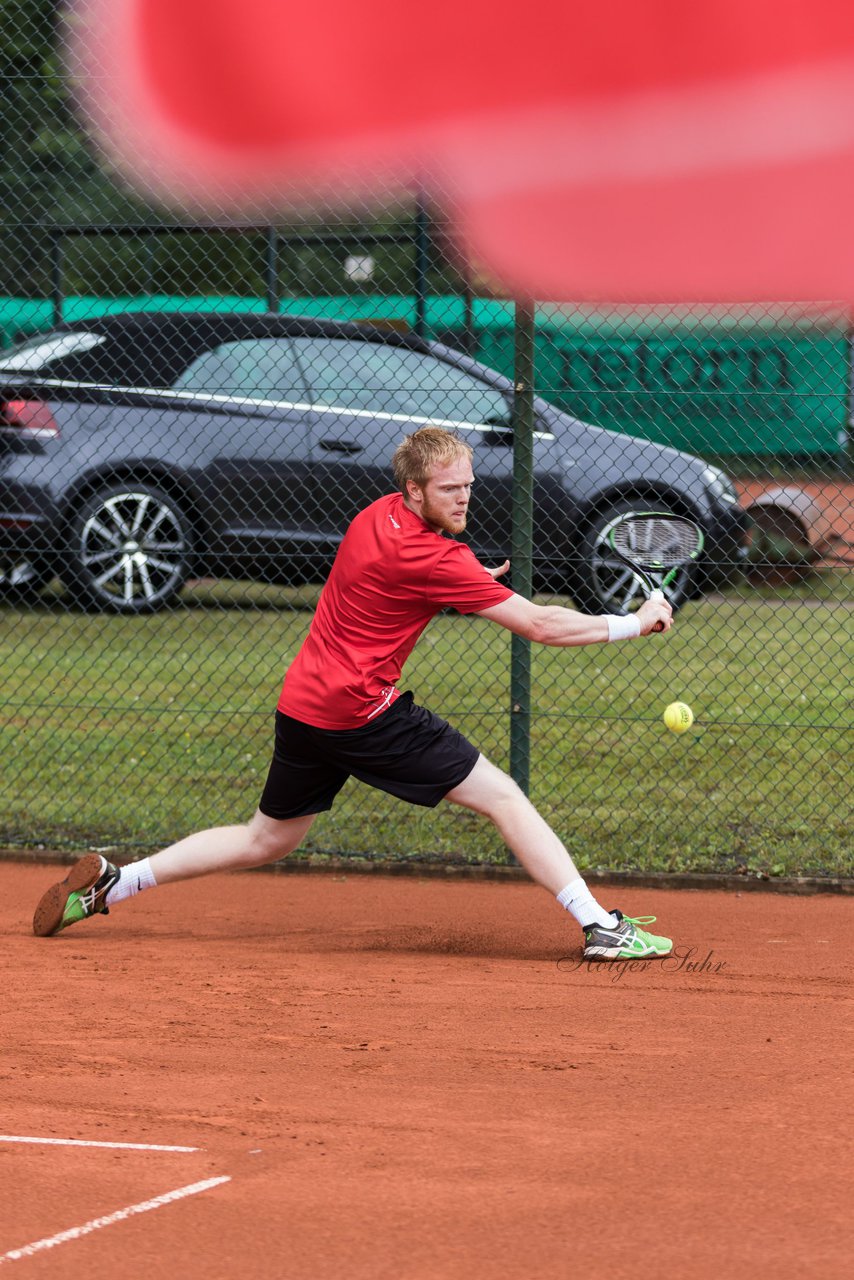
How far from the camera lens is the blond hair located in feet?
15.4

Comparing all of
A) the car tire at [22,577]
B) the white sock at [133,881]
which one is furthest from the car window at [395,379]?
the white sock at [133,881]

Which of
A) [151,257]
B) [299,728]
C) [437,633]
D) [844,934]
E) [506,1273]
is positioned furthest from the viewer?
[437,633]

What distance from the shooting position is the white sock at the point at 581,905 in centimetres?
502

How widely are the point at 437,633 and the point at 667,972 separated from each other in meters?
5.08

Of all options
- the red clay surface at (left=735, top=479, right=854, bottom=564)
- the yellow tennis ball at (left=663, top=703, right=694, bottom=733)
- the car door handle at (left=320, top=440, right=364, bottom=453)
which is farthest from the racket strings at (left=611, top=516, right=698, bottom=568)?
the car door handle at (left=320, top=440, right=364, bottom=453)

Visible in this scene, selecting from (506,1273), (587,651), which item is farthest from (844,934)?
(587,651)

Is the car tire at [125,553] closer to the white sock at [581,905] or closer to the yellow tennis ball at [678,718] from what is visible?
the yellow tennis ball at [678,718]

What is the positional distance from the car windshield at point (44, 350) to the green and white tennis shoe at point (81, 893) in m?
3.17

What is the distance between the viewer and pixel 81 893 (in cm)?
538

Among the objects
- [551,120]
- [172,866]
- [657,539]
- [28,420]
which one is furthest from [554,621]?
[28,420]

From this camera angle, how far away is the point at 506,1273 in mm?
2707

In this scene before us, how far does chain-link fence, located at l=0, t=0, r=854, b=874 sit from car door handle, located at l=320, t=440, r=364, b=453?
0.06 feet

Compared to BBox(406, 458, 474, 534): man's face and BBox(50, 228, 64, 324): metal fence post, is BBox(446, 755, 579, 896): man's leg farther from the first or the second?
BBox(50, 228, 64, 324): metal fence post

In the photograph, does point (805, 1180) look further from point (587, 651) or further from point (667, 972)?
point (587, 651)
